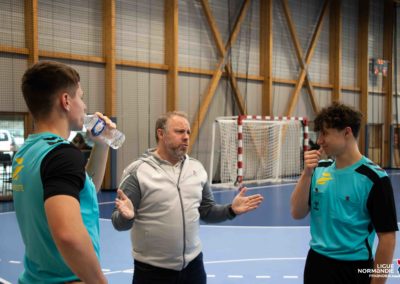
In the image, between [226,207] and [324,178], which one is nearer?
[324,178]

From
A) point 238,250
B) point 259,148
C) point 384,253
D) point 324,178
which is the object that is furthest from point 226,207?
point 259,148

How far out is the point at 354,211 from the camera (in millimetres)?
2762

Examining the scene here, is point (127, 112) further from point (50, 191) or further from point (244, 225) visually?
point (50, 191)

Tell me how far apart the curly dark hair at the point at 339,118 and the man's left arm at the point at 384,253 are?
648 mm

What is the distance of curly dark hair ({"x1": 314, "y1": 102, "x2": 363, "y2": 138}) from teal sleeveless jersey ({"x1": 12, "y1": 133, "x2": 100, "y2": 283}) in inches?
62.3

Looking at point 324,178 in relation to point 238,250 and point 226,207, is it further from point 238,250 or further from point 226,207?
point 238,250

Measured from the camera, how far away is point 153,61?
15.0 m

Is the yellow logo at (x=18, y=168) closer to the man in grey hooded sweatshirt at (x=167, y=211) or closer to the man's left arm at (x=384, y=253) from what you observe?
the man in grey hooded sweatshirt at (x=167, y=211)

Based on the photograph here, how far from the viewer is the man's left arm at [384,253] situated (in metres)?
2.59

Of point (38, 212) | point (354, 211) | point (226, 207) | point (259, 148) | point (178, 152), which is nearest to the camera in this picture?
point (38, 212)

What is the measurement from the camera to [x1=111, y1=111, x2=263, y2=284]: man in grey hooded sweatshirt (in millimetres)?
3186

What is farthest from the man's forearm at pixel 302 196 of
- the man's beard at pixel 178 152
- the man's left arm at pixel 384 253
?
the man's beard at pixel 178 152

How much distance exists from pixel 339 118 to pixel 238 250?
14.8 feet

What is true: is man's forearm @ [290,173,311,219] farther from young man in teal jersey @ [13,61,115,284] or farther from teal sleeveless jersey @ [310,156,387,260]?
young man in teal jersey @ [13,61,115,284]
